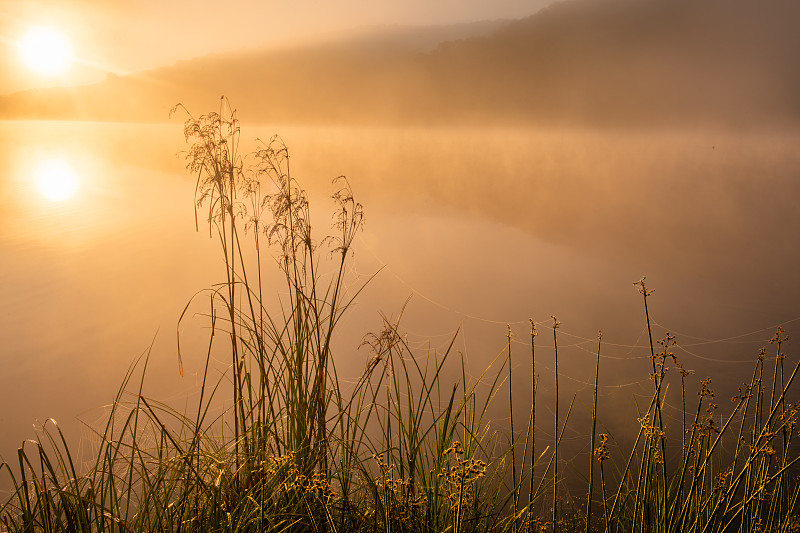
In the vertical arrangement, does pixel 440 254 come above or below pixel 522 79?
below

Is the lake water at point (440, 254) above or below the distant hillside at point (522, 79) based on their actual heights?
below

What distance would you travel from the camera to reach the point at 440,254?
4.23 meters

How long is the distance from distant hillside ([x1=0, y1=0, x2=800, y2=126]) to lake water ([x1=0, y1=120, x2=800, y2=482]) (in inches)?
9.6

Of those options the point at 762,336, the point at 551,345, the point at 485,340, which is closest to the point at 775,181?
the point at 762,336

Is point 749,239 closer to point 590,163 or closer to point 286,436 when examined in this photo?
point 590,163

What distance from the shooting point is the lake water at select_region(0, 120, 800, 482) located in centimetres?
301

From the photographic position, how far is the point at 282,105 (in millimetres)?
4133

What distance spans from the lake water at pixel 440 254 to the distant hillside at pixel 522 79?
0.80 ft

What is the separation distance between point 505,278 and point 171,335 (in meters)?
2.17

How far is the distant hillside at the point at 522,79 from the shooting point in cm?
361

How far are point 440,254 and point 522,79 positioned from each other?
4033 mm

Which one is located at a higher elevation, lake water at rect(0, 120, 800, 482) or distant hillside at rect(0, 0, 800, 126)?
distant hillside at rect(0, 0, 800, 126)

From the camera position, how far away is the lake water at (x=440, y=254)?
9.88ft

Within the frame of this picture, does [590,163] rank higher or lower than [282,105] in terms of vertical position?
lower
